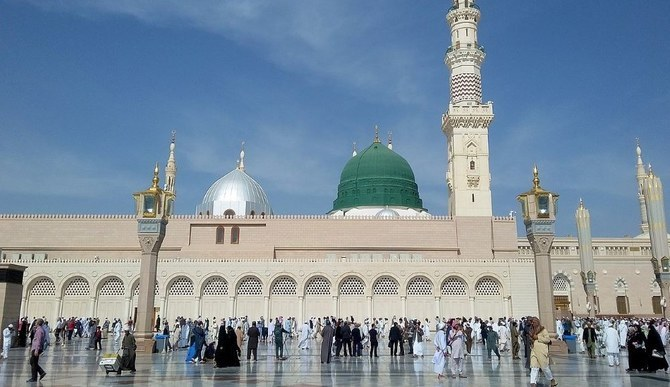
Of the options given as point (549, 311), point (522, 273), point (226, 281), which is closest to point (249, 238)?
point (226, 281)

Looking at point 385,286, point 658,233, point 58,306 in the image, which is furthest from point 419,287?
point 58,306

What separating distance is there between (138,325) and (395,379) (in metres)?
7.87

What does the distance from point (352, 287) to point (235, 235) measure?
23.4 feet

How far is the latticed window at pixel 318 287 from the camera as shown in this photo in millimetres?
28391

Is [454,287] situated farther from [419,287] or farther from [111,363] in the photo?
[111,363]

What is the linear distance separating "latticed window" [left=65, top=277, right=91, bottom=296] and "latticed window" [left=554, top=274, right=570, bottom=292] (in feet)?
83.0

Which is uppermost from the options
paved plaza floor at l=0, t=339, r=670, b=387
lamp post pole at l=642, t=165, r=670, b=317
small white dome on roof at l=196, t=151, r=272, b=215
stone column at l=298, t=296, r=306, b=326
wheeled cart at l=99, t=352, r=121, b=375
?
small white dome on roof at l=196, t=151, r=272, b=215

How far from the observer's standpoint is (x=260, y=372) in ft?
32.0

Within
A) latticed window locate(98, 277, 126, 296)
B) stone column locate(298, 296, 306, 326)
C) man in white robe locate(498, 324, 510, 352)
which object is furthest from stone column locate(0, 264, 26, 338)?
man in white robe locate(498, 324, 510, 352)

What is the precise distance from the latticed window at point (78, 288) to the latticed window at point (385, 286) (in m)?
14.4

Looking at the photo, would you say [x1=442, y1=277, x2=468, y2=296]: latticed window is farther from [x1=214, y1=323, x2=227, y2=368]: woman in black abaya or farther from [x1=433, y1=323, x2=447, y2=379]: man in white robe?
[x1=214, y1=323, x2=227, y2=368]: woman in black abaya

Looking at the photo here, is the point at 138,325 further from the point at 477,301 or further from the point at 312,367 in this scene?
the point at 477,301

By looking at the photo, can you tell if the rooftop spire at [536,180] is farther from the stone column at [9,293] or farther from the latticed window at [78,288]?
the latticed window at [78,288]

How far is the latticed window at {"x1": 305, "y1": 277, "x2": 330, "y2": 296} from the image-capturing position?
28391mm
